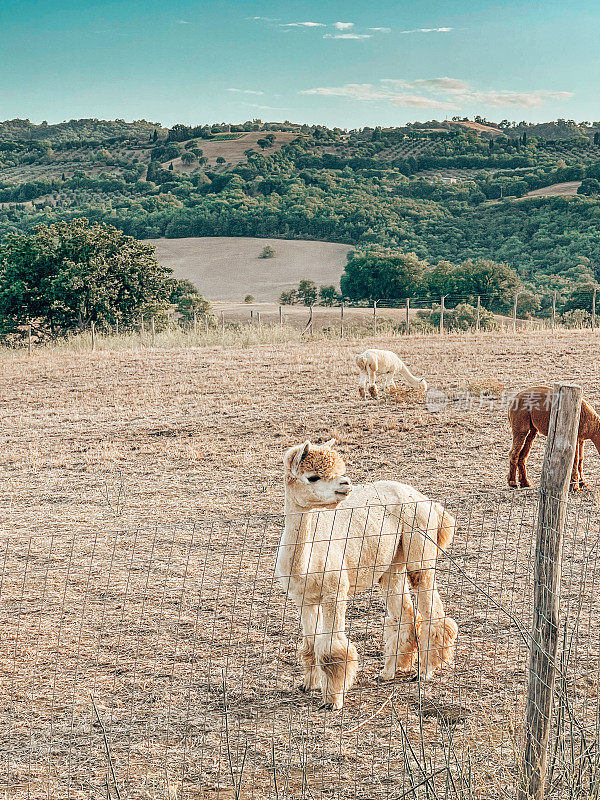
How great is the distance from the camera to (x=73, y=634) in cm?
608

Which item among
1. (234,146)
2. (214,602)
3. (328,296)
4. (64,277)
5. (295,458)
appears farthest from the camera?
(234,146)

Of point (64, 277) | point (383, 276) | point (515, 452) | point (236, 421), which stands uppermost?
point (383, 276)

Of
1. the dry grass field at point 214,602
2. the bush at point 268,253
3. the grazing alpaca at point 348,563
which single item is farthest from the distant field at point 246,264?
the grazing alpaca at point 348,563

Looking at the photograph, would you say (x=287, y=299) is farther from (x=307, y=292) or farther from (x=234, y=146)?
(x=234, y=146)

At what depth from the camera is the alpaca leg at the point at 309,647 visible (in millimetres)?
4859

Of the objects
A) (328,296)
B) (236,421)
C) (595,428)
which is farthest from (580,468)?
(328,296)

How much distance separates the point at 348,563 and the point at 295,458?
0.86m

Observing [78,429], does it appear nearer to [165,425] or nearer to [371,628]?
[165,425]

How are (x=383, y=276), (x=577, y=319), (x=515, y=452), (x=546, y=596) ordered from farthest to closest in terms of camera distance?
(x=383, y=276), (x=577, y=319), (x=515, y=452), (x=546, y=596)

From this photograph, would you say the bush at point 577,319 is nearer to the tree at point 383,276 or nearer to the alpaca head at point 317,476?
the tree at point 383,276

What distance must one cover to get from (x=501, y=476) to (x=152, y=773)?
22.7 feet

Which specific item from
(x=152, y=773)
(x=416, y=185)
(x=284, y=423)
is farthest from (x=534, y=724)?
(x=416, y=185)

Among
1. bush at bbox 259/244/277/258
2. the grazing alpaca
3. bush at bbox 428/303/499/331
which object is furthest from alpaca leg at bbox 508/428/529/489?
bush at bbox 259/244/277/258

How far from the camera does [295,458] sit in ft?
15.1
